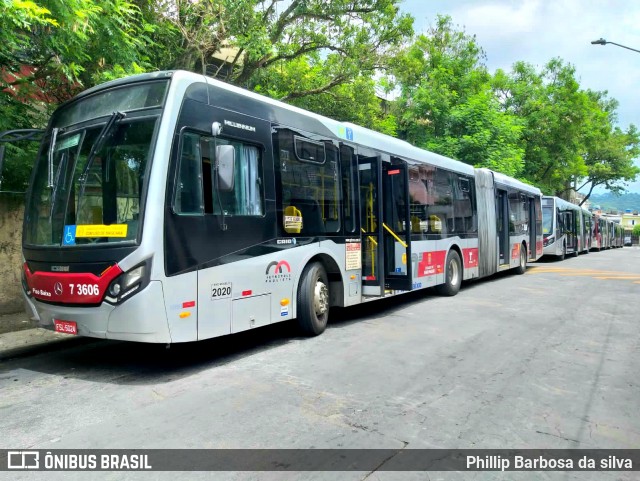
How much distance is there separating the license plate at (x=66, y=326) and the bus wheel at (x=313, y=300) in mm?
2971

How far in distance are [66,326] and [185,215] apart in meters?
1.78

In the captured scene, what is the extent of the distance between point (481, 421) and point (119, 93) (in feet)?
16.9

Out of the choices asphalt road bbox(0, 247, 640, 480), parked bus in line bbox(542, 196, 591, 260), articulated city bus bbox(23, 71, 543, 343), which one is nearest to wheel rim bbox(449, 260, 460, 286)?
asphalt road bbox(0, 247, 640, 480)

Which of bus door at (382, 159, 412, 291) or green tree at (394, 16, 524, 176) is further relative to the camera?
green tree at (394, 16, 524, 176)

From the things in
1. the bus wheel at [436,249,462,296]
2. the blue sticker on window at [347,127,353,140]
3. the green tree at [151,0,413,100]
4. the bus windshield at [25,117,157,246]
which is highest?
the green tree at [151,0,413,100]

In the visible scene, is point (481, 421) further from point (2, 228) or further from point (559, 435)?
point (2, 228)

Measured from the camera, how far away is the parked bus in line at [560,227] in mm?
24641

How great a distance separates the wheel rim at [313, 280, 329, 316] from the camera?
7449 millimetres

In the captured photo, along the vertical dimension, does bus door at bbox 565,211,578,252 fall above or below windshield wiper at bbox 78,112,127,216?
below

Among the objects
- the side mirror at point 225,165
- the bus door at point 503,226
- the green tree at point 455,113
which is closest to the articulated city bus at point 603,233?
the green tree at point 455,113

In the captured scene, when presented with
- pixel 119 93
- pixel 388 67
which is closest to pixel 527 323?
pixel 119 93

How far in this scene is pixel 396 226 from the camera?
949cm

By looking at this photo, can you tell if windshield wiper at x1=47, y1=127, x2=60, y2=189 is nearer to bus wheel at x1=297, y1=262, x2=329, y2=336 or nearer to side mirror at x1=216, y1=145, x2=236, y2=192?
side mirror at x1=216, y1=145, x2=236, y2=192

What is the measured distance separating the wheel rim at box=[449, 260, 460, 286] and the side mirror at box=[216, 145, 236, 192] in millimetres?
7665
